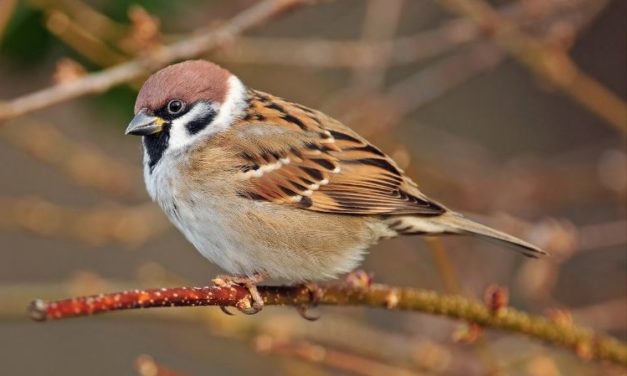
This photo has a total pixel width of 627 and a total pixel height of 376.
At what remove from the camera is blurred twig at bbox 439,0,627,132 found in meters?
4.32

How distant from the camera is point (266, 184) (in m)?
3.55

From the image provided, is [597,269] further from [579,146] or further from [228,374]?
[228,374]

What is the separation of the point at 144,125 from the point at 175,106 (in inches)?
5.6

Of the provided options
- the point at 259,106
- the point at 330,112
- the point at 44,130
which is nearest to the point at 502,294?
the point at 259,106

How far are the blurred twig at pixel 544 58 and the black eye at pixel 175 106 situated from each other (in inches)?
53.2

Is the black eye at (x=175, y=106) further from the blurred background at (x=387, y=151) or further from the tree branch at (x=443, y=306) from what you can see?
the tree branch at (x=443, y=306)

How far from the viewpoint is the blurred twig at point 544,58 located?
4320mm

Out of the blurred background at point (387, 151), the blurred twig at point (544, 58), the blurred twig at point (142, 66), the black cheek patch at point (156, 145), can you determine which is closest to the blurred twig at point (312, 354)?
the blurred background at point (387, 151)

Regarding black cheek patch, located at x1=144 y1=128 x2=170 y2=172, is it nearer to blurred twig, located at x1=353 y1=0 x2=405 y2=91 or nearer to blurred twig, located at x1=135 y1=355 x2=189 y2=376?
blurred twig, located at x1=135 y1=355 x2=189 y2=376

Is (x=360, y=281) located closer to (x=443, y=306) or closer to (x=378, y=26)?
(x=443, y=306)

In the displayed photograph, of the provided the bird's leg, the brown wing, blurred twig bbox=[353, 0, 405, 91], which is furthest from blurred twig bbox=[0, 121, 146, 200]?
the bird's leg

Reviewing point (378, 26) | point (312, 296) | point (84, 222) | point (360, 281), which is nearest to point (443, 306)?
point (360, 281)

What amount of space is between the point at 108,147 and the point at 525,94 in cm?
282

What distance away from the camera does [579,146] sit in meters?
6.66
